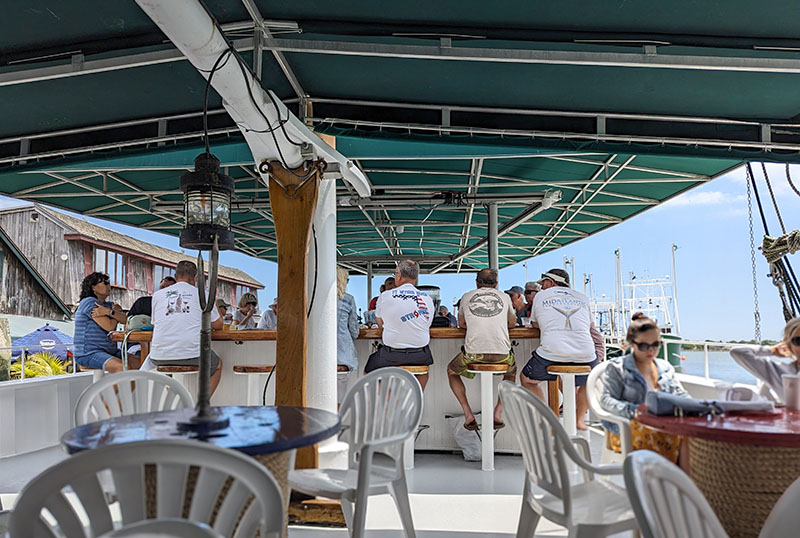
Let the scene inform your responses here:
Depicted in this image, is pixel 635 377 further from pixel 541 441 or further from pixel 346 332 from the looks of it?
pixel 346 332

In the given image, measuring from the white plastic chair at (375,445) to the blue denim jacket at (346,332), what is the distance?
1643 millimetres

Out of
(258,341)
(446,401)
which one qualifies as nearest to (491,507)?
(446,401)

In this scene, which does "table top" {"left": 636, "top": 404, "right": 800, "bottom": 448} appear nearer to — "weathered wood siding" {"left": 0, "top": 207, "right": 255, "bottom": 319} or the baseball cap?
the baseball cap

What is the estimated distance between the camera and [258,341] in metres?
5.68

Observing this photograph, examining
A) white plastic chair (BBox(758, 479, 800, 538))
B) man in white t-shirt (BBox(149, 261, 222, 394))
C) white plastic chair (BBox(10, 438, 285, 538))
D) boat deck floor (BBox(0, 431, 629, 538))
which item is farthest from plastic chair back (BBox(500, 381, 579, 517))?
man in white t-shirt (BBox(149, 261, 222, 394))

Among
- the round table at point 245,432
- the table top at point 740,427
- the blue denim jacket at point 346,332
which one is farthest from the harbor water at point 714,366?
the round table at point 245,432

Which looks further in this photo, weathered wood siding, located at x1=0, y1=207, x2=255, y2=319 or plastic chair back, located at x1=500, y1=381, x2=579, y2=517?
weathered wood siding, located at x1=0, y1=207, x2=255, y2=319

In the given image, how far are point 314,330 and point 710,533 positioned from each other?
10.6 feet

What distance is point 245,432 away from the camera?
2.14m

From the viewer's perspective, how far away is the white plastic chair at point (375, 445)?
8.96 ft

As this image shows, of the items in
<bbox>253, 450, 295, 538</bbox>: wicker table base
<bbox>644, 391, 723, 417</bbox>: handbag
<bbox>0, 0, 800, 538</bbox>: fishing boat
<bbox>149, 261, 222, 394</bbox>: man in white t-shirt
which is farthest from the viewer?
<bbox>149, 261, 222, 394</bbox>: man in white t-shirt

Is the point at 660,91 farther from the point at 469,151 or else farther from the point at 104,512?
the point at 104,512

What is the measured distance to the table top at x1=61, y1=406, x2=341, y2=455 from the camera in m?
1.96

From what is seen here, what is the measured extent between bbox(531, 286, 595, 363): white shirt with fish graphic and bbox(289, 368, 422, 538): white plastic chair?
6.67 feet
